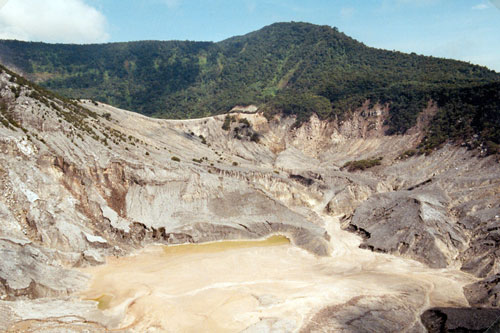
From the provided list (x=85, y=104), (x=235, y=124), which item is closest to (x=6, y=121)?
(x=85, y=104)

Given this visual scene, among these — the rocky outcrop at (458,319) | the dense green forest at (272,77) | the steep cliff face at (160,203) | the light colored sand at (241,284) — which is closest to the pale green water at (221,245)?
the light colored sand at (241,284)

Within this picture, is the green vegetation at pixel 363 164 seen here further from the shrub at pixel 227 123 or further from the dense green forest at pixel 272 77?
the shrub at pixel 227 123

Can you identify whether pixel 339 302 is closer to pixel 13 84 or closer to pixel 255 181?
pixel 255 181

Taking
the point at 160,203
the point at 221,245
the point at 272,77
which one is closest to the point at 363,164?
the point at 221,245

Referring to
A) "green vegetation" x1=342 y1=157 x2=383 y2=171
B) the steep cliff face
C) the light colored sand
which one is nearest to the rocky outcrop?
the light colored sand

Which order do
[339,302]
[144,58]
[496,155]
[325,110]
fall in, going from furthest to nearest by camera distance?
[144,58]
[325,110]
[496,155]
[339,302]

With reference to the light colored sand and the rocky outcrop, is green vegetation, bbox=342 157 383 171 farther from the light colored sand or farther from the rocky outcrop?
the rocky outcrop
